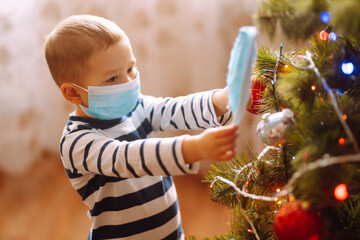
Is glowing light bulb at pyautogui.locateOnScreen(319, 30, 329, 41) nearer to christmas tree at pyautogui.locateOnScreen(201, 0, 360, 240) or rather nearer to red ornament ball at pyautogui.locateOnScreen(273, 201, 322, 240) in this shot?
christmas tree at pyautogui.locateOnScreen(201, 0, 360, 240)

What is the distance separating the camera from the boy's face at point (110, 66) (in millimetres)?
696

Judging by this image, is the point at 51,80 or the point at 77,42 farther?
the point at 51,80

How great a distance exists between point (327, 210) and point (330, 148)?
A: 15cm

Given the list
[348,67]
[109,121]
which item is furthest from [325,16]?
[109,121]

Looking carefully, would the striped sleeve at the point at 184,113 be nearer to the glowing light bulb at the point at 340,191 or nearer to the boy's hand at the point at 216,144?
the boy's hand at the point at 216,144

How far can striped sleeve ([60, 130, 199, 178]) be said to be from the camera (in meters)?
0.56

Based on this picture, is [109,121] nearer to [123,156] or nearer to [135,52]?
[123,156]

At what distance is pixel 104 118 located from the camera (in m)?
0.77

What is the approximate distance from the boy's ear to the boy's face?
27mm

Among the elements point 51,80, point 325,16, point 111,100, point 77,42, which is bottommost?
point 51,80

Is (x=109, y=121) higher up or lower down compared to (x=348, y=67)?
lower down

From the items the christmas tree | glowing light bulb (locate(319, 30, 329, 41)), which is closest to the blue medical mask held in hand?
the christmas tree

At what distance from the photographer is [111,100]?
73 cm

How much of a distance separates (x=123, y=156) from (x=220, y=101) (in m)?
0.25
